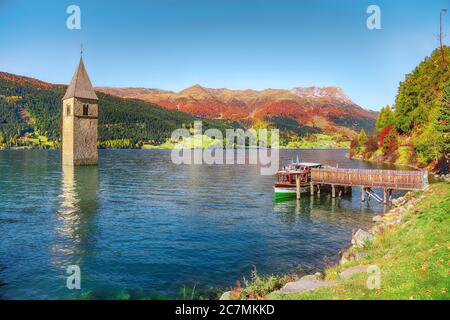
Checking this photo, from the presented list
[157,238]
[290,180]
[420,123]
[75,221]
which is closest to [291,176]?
[290,180]

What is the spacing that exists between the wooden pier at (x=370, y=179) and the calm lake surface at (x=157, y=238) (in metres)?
2.33

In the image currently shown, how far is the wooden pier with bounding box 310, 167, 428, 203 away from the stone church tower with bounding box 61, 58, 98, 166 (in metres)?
70.4

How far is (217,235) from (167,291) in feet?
39.6

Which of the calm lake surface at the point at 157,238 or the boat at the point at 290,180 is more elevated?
the boat at the point at 290,180

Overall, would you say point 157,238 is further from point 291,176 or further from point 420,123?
point 420,123

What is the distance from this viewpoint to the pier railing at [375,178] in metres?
45.0

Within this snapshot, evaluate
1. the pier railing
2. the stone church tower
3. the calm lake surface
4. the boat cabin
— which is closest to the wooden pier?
the pier railing

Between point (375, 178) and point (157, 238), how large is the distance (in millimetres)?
31682

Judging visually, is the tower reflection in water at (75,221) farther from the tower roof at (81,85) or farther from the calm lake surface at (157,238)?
the tower roof at (81,85)

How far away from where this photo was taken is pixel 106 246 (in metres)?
28.3

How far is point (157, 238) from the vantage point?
1211 inches

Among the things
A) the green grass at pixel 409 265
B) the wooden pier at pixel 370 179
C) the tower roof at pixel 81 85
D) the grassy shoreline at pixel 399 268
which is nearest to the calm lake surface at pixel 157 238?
the wooden pier at pixel 370 179

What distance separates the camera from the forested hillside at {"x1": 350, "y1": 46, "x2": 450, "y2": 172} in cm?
6988

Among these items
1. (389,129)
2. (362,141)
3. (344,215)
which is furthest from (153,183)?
(362,141)
